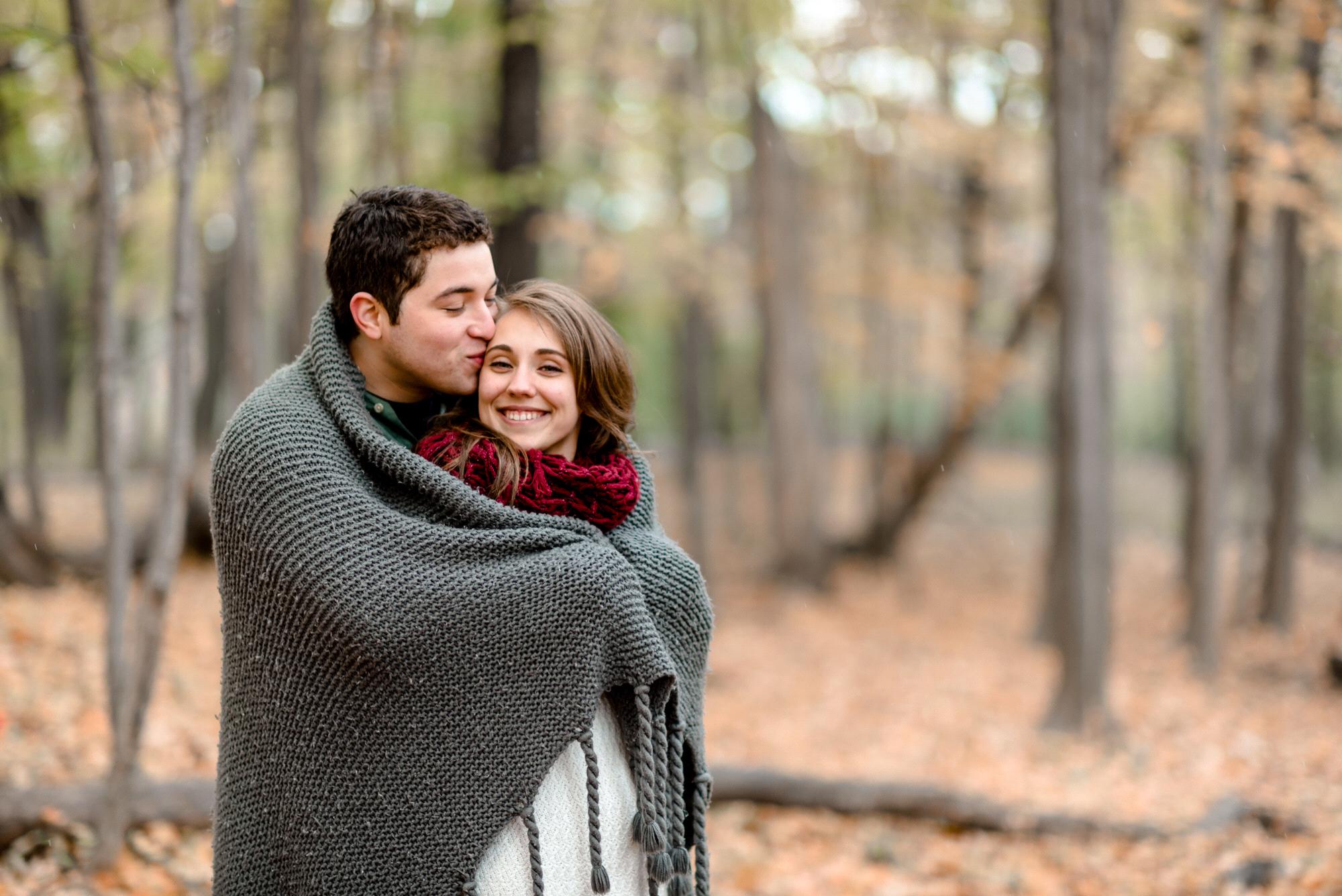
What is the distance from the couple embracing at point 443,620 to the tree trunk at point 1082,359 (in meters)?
6.41

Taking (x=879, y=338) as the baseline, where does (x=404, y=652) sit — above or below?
above

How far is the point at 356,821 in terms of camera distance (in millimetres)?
1989

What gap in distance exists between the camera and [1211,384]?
9781mm

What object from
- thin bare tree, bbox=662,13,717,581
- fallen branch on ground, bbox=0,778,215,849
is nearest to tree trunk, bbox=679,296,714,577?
thin bare tree, bbox=662,13,717,581

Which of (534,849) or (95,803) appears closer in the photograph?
(534,849)

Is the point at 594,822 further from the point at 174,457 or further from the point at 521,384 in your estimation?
the point at 174,457

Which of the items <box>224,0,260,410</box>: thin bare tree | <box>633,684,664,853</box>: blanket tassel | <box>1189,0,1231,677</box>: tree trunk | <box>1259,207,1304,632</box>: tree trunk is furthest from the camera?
<box>1259,207,1304,632</box>: tree trunk

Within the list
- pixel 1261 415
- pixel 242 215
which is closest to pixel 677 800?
pixel 242 215

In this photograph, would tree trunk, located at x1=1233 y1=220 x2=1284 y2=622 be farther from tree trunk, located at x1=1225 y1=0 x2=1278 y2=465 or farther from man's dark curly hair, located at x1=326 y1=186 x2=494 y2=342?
man's dark curly hair, located at x1=326 y1=186 x2=494 y2=342

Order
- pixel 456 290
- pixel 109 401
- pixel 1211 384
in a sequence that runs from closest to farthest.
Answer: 1. pixel 456 290
2. pixel 109 401
3. pixel 1211 384

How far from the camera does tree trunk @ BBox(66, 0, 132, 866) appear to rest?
3.85 m

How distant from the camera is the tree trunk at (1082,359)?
7.85 meters

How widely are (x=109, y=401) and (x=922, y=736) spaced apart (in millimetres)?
6412

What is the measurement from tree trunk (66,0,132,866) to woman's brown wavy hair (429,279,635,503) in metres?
2.28
